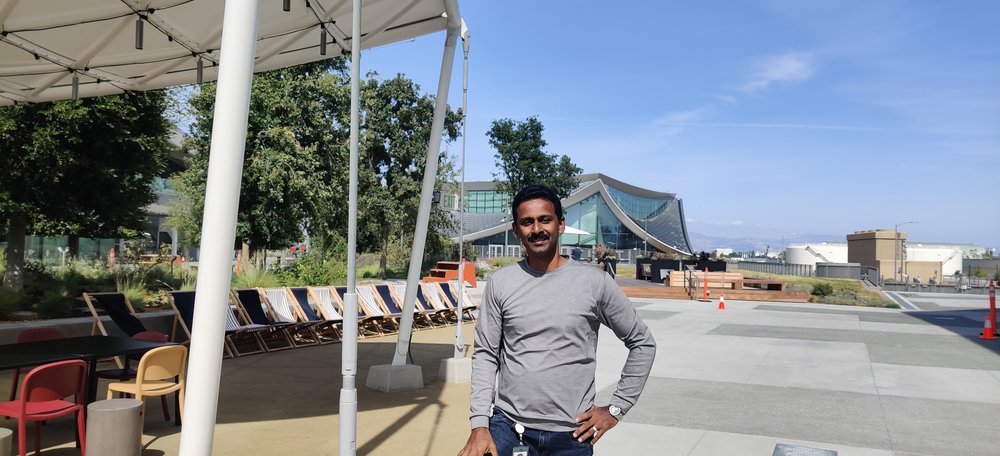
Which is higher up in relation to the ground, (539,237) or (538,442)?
(539,237)

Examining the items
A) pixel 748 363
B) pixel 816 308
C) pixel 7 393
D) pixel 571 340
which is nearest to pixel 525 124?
pixel 816 308

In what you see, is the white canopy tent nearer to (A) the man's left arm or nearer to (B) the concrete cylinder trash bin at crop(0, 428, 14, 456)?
(B) the concrete cylinder trash bin at crop(0, 428, 14, 456)

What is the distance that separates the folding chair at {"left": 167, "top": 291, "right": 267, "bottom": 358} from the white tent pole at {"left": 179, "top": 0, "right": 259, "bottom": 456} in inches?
273

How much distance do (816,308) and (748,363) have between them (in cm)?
1449

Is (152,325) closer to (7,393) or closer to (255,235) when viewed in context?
(7,393)

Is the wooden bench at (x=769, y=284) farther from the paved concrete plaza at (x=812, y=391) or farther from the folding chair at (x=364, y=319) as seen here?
the folding chair at (x=364, y=319)

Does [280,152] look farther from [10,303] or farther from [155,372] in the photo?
[155,372]

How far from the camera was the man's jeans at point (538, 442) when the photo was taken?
271 cm

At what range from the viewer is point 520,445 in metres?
2.75

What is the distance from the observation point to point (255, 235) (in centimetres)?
2173

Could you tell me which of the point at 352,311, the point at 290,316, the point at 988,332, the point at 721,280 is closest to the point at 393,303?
the point at 290,316

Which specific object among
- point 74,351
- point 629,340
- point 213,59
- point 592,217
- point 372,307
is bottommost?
point 372,307

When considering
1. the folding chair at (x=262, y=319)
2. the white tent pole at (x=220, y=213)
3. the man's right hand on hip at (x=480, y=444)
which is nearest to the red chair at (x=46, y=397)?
the white tent pole at (x=220, y=213)

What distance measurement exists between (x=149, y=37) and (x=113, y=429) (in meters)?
5.29
